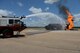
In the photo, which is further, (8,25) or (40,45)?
(8,25)

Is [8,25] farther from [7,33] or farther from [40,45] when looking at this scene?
[40,45]

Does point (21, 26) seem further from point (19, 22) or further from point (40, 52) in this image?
point (40, 52)

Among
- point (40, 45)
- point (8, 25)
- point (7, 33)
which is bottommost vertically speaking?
point (40, 45)

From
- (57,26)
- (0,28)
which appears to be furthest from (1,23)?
(57,26)

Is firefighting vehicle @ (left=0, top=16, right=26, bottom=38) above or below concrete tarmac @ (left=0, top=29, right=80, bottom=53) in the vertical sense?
above

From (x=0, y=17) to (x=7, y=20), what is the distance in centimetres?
119

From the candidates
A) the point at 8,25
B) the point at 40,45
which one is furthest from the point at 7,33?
the point at 40,45

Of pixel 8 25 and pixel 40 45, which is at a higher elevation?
pixel 8 25

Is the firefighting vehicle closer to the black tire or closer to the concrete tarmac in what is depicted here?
the black tire

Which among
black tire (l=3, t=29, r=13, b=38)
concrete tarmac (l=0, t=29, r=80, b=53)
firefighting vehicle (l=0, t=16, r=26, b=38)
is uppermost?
firefighting vehicle (l=0, t=16, r=26, b=38)

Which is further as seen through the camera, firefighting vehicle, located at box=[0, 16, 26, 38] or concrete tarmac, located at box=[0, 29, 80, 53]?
firefighting vehicle, located at box=[0, 16, 26, 38]

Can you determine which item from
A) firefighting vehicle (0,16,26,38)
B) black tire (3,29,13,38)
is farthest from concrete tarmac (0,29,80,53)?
firefighting vehicle (0,16,26,38)

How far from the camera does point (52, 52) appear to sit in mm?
17469

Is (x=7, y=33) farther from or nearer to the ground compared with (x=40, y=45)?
farther from the ground
